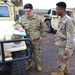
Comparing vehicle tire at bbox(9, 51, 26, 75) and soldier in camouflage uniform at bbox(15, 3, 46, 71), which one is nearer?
vehicle tire at bbox(9, 51, 26, 75)

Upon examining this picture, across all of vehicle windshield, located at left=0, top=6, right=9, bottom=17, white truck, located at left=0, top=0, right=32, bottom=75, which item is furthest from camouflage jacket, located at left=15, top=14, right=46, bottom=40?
vehicle windshield, located at left=0, top=6, right=9, bottom=17

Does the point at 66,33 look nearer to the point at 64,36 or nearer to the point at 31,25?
the point at 64,36

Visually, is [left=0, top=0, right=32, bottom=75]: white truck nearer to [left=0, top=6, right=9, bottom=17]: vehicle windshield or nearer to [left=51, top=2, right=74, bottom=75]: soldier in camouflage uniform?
[left=51, top=2, right=74, bottom=75]: soldier in camouflage uniform

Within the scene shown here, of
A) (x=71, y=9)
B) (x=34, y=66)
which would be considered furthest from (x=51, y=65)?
(x=71, y=9)

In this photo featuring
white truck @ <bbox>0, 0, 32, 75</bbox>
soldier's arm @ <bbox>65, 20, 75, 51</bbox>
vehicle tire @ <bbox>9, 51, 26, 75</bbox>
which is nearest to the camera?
white truck @ <bbox>0, 0, 32, 75</bbox>

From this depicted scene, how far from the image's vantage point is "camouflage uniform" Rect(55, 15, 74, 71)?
13.1 ft

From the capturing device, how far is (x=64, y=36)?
4.25 metres

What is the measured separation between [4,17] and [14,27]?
0.93 meters

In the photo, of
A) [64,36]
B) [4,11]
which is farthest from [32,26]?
[4,11]

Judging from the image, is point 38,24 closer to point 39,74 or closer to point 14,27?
point 14,27

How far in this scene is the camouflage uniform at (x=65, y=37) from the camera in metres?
4.01

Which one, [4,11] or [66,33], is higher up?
[4,11]

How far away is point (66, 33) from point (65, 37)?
0.13 meters

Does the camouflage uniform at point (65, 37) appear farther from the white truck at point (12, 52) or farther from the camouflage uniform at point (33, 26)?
the white truck at point (12, 52)
